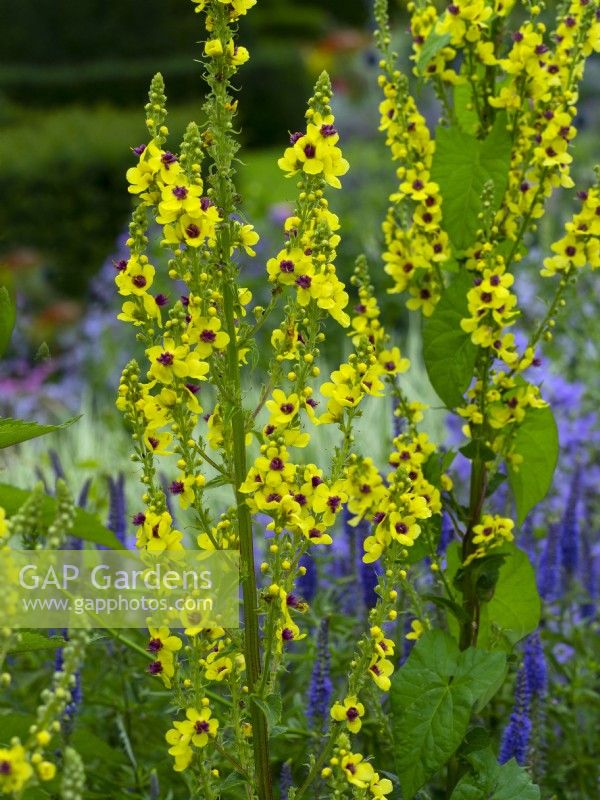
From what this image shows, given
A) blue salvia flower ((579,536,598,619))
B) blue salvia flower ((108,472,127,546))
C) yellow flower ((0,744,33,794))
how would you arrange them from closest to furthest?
yellow flower ((0,744,33,794))
blue salvia flower ((108,472,127,546))
blue salvia flower ((579,536,598,619))

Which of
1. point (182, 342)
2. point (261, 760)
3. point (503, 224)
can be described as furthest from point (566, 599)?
point (182, 342)

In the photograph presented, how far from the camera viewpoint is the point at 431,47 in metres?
2.12

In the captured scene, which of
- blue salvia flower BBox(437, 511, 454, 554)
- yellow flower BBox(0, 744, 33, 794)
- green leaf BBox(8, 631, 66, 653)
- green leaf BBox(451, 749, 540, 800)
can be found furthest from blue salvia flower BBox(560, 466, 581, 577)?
yellow flower BBox(0, 744, 33, 794)

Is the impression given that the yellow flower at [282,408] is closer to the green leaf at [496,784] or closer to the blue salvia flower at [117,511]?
the green leaf at [496,784]

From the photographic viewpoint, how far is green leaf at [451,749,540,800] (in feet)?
6.17

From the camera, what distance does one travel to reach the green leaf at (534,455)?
2273mm

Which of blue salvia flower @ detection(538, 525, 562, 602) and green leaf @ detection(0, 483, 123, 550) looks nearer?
green leaf @ detection(0, 483, 123, 550)

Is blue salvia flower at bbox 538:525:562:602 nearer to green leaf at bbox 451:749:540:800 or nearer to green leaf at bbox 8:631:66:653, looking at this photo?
green leaf at bbox 451:749:540:800

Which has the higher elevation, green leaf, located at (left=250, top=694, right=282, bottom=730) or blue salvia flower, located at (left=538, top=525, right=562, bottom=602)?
blue salvia flower, located at (left=538, top=525, right=562, bottom=602)

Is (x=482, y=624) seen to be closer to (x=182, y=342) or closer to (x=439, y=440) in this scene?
(x=182, y=342)

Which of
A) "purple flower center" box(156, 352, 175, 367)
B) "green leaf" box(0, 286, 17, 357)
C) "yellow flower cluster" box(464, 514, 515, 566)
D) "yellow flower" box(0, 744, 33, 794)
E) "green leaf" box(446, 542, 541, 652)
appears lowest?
"yellow flower" box(0, 744, 33, 794)

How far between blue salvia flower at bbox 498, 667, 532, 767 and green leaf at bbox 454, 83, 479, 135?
1055 mm

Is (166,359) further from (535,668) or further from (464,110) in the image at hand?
(535,668)

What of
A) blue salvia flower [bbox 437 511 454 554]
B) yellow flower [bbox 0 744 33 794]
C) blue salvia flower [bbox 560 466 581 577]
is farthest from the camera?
blue salvia flower [bbox 560 466 581 577]
